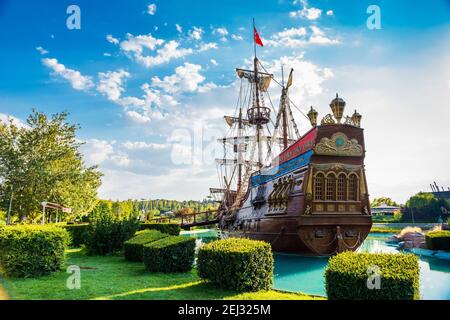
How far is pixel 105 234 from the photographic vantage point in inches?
575

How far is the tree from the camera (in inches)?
785

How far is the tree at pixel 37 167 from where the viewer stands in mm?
19938

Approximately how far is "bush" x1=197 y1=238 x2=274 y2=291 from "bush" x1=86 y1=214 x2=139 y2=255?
27.1 ft

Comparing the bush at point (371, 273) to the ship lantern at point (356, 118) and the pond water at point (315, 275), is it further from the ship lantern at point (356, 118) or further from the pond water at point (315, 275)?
the ship lantern at point (356, 118)

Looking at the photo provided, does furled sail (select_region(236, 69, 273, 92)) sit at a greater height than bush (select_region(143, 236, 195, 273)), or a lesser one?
greater

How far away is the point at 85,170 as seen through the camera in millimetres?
25797

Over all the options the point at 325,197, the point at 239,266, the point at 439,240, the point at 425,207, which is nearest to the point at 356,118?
the point at 325,197

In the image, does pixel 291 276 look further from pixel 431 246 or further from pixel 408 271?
pixel 431 246

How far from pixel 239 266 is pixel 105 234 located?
9707 millimetres

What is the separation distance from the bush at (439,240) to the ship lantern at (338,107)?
30.8 feet

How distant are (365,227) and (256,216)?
7048 mm

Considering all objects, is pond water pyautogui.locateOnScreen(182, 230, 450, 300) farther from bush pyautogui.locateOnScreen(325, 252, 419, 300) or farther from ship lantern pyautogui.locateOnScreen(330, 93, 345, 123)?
ship lantern pyautogui.locateOnScreen(330, 93, 345, 123)

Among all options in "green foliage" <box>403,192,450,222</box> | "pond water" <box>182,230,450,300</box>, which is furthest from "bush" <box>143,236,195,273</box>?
"green foliage" <box>403,192,450,222</box>

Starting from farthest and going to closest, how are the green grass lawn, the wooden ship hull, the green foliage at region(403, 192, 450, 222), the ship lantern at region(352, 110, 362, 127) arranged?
the green foliage at region(403, 192, 450, 222)
the ship lantern at region(352, 110, 362, 127)
the wooden ship hull
the green grass lawn
